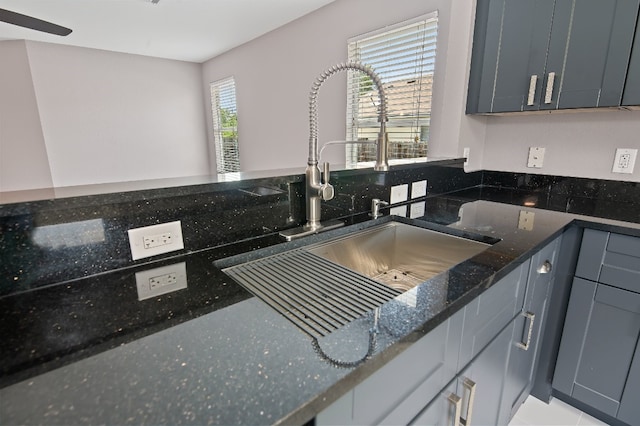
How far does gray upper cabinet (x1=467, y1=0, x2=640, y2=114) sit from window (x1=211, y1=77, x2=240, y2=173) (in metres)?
3.36

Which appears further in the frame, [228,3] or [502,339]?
[228,3]

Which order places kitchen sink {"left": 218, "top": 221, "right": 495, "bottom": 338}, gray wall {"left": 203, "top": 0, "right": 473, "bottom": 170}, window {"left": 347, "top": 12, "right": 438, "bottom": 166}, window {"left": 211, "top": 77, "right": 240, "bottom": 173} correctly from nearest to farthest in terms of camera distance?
kitchen sink {"left": 218, "top": 221, "right": 495, "bottom": 338} < gray wall {"left": 203, "top": 0, "right": 473, "bottom": 170} < window {"left": 347, "top": 12, "right": 438, "bottom": 166} < window {"left": 211, "top": 77, "right": 240, "bottom": 173}

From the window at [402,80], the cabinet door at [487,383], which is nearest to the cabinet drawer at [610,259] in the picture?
the cabinet door at [487,383]

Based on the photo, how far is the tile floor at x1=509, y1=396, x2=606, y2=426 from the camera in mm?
1371

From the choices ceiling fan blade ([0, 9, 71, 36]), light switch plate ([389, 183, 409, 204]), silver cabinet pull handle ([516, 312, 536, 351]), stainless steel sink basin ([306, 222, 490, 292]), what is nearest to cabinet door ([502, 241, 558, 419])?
silver cabinet pull handle ([516, 312, 536, 351])

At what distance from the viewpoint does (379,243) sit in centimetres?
125

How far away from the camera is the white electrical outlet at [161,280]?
0.67m

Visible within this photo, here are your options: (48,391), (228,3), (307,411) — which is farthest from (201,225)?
(228,3)

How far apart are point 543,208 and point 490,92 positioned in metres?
0.69

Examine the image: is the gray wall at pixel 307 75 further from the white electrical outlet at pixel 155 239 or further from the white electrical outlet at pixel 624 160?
the white electrical outlet at pixel 155 239

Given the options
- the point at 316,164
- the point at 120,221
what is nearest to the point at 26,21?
the point at 120,221

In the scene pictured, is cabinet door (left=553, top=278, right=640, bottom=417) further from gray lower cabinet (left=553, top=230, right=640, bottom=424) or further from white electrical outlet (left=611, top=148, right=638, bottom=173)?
white electrical outlet (left=611, top=148, right=638, bottom=173)

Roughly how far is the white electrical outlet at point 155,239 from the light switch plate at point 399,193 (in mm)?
960

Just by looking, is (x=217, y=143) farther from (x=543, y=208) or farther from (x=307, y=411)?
(x=307, y=411)
